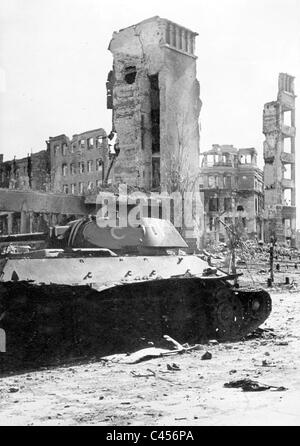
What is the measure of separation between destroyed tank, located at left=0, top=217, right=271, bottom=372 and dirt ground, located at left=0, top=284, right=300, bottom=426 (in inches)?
23.5

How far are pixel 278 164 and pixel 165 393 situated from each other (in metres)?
39.6

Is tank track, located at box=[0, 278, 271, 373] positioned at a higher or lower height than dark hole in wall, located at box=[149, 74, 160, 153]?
lower

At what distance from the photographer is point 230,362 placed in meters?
7.06

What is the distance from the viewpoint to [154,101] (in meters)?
29.7

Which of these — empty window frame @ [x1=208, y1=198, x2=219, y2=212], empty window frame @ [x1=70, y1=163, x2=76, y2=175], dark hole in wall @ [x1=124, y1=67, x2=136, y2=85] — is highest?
dark hole in wall @ [x1=124, y1=67, x2=136, y2=85]

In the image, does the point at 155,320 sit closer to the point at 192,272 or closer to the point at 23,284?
the point at 192,272

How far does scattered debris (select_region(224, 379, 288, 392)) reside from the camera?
548 cm

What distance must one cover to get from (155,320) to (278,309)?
490 centimetres

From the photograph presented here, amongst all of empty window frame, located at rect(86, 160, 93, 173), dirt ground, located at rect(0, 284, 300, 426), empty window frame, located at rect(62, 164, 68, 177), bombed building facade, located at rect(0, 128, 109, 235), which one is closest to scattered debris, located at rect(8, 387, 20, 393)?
dirt ground, located at rect(0, 284, 300, 426)

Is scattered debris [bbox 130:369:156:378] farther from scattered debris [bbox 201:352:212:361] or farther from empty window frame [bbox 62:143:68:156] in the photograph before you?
empty window frame [bbox 62:143:68:156]

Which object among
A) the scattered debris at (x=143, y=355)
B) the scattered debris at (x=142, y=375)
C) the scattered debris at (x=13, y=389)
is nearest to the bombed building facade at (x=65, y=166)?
the scattered debris at (x=143, y=355)

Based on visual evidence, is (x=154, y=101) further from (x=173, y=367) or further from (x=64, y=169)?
(x=173, y=367)

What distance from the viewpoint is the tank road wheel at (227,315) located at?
8688 millimetres

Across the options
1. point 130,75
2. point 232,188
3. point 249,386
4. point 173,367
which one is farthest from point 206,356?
point 232,188
